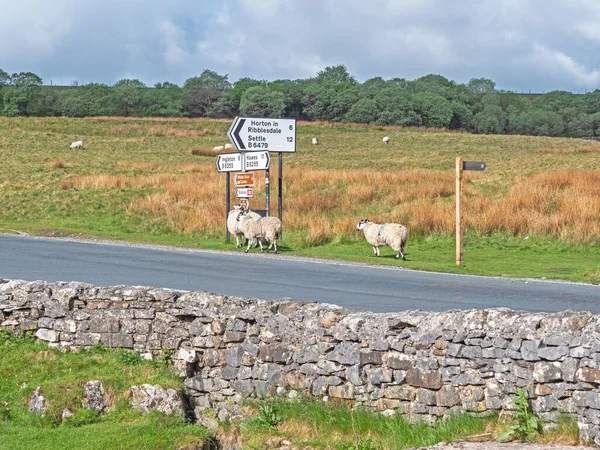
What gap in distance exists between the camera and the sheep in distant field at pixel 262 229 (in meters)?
25.8

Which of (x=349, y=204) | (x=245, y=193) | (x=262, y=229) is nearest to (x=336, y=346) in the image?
(x=262, y=229)

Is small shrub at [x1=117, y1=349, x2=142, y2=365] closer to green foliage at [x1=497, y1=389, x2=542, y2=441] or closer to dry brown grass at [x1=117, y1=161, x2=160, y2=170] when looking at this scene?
green foliage at [x1=497, y1=389, x2=542, y2=441]

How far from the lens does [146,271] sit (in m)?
20.8

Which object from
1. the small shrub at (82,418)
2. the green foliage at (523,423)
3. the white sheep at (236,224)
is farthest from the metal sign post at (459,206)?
the green foliage at (523,423)

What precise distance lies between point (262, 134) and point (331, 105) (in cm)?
9182

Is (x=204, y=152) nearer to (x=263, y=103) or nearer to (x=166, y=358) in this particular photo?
(x=166, y=358)

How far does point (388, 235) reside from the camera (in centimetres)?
2406

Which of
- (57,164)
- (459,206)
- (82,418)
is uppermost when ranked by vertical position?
(57,164)

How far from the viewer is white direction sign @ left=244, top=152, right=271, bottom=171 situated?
28.1m

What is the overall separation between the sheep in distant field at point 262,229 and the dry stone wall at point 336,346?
13.9 metres

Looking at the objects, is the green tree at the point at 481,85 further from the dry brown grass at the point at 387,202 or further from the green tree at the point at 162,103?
the dry brown grass at the point at 387,202

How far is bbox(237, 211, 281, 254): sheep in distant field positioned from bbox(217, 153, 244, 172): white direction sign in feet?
8.49

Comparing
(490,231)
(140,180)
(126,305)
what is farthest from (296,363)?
(140,180)

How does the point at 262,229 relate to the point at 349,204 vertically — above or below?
below
